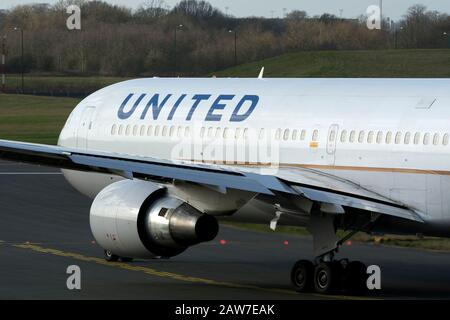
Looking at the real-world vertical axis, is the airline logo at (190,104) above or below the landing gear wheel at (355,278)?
above

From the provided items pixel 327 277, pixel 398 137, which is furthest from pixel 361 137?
pixel 327 277

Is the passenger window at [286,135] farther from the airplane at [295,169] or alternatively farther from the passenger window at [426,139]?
the passenger window at [426,139]

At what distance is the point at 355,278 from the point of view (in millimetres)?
25656

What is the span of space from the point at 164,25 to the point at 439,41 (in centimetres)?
2026

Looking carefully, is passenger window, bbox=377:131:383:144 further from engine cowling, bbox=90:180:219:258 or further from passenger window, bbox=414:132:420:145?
engine cowling, bbox=90:180:219:258

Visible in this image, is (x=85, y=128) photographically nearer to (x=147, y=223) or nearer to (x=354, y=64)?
(x=147, y=223)

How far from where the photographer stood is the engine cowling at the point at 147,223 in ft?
79.6

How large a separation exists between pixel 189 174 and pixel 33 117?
224 feet

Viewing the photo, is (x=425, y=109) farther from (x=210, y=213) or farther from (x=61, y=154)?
(x=61, y=154)

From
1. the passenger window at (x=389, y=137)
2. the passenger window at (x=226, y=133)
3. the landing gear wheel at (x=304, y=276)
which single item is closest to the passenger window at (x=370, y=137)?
the passenger window at (x=389, y=137)

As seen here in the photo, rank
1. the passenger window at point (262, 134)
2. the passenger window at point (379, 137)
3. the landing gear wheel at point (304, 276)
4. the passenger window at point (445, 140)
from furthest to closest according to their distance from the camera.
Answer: the passenger window at point (262, 134) < the landing gear wheel at point (304, 276) < the passenger window at point (379, 137) < the passenger window at point (445, 140)

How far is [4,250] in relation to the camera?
3180 centimetres

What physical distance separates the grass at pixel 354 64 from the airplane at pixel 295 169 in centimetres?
5767
